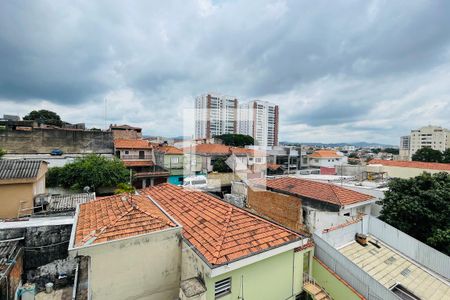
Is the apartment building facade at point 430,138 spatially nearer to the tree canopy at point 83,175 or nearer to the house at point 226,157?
the house at point 226,157

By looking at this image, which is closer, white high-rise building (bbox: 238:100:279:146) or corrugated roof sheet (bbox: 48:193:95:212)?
corrugated roof sheet (bbox: 48:193:95:212)

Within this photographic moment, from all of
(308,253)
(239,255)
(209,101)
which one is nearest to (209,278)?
(239,255)

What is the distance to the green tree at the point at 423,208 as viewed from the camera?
1008 centimetres

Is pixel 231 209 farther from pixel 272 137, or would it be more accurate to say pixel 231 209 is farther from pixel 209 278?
pixel 272 137

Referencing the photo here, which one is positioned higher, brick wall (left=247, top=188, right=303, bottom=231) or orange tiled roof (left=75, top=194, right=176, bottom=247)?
orange tiled roof (left=75, top=194, right=176, bottom=247)

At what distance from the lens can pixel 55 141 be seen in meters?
24.8

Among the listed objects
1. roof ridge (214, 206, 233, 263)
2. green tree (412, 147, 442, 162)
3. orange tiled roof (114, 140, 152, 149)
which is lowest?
roof ridge (214, 206, 233, 263)

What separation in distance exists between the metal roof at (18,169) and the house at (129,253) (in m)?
7.40

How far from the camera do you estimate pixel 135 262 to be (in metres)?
5.48

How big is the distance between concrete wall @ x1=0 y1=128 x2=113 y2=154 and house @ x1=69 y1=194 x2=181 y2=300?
76.0 ft

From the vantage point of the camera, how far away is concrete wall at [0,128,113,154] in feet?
75.5

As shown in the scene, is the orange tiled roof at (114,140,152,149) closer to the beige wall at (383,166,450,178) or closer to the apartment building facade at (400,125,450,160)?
the beige wall at (383,166,450,178)

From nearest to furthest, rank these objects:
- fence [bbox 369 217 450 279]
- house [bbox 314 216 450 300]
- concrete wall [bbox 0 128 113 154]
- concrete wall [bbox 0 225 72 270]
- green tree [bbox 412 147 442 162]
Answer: house [bbox 314 216 450 300], concrete wall [bbox 0 225 72 270], fence [bbox 369 217 450 279], concrete wall [bbox 0 128 113 154], green tree [bbox 412 147 442 162]

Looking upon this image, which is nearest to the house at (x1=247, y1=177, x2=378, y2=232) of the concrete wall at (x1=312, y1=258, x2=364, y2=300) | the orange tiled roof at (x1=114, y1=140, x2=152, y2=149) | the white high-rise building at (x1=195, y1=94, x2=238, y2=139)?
the concrete wall at (x1=312, y1=258, x2=364, y2=300)
